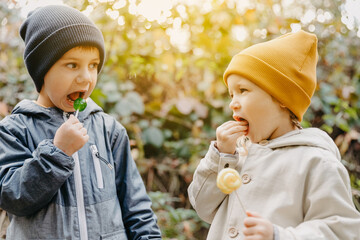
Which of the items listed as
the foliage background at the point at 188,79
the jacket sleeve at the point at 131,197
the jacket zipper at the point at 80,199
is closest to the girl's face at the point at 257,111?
the jacket sleeve at the point at 131,197

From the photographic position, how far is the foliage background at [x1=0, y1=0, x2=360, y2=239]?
339 centimetres

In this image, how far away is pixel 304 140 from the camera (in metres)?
1.44

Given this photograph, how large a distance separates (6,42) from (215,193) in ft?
7.95

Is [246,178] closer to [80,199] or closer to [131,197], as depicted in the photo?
[131,197]

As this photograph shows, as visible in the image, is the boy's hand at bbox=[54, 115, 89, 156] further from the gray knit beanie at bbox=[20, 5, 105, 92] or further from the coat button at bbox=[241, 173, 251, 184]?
the coat button at bbox=[241, 173, 251, 184]

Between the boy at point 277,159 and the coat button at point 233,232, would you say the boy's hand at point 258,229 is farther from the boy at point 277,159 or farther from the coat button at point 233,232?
the coat button at point 233,232

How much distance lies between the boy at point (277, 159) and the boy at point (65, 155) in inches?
13.5

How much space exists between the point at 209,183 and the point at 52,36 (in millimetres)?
873

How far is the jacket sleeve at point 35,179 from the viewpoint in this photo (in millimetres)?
1405

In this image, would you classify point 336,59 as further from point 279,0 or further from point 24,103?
point 24,103

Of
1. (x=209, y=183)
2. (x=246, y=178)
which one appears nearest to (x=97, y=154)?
(x=209, y=183)

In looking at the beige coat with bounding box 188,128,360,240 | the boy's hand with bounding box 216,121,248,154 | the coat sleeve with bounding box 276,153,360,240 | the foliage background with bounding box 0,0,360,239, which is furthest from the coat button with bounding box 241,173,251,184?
the foliage background with bounding box 0,0,360,239

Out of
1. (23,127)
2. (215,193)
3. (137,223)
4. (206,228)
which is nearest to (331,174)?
(215,193)

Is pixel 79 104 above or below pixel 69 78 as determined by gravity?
below
